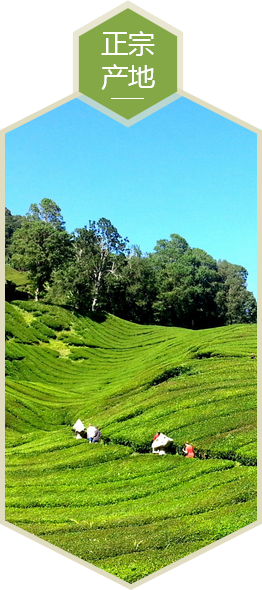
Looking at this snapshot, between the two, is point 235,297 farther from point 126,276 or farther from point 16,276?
point 16,276

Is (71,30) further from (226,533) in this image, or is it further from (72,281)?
(72,281)

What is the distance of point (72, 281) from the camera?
2391 inches

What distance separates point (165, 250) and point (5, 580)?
70511mm

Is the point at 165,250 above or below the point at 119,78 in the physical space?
above

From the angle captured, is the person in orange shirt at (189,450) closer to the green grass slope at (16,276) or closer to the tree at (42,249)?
the tree at (42,249)

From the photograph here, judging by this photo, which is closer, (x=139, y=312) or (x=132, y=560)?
(x=132, y=560)

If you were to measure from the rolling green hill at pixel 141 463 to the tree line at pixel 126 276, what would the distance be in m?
23.0

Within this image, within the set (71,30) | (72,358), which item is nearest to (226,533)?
(71,30)

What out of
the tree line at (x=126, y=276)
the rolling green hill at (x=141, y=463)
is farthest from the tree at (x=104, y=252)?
the rolling green hill at (x=141, y=463)

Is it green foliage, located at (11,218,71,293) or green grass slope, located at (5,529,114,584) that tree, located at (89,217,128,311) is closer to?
green foliage, located at (11,218,71,293)

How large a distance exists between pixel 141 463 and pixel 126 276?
51.6 meters

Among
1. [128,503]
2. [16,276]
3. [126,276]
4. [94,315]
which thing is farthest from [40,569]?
[16,276]

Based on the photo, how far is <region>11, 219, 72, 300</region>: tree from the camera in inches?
2301

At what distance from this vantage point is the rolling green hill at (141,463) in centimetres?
1289
